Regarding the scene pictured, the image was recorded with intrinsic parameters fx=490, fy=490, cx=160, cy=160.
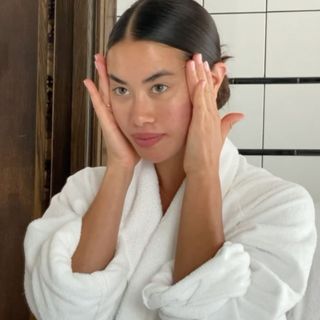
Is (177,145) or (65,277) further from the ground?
(177,145)

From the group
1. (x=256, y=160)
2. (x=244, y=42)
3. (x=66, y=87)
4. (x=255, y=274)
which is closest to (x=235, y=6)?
(x=244, y=42)

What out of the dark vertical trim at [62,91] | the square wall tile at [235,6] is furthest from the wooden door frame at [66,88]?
the square wall tile at [235,6]

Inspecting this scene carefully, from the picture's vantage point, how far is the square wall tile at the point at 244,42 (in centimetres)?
130

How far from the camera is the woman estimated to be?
0.79m

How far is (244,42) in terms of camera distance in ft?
4.30

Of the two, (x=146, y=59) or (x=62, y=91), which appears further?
(x=62, y=91)

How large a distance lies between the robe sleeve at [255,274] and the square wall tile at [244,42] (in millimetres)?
547

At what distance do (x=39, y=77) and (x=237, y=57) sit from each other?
1.84 ft

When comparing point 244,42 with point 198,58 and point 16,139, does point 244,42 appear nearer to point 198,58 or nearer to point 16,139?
point 198,58

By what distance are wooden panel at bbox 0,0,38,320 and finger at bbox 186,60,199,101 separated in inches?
27.4

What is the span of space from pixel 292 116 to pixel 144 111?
57cm

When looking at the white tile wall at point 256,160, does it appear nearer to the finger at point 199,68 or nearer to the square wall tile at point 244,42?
the square wall tile at point 244,42

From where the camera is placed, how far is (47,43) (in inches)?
55.2

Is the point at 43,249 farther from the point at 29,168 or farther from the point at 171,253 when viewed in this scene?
the point at 29,168
